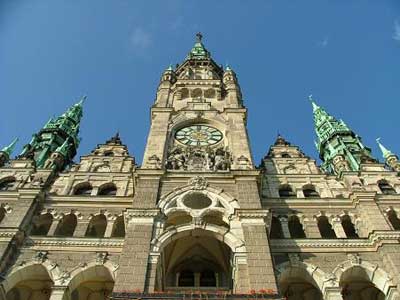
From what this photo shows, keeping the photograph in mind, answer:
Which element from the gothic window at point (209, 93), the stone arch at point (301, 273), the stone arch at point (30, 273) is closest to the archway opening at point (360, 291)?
the stone arch at point (301, 273)

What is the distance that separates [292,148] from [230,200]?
33.7 feet

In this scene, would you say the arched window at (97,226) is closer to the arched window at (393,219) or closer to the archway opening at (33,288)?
the archway opening at (33,288)

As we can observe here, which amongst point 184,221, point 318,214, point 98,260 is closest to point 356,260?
point 318,214

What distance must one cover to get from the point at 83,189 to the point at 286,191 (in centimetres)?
1104

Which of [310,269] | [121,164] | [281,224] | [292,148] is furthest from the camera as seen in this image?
[292,148]

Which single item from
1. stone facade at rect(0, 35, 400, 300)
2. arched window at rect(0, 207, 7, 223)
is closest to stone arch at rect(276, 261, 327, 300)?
stone facade at rect(0, 35, 400, 300)

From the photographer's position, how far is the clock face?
25.3 metres

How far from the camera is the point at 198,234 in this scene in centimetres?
1836

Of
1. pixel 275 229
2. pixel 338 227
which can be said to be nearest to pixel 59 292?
pixel 275 229

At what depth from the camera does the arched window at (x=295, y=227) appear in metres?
21.4

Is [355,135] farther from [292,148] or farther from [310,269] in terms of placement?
[310,269]

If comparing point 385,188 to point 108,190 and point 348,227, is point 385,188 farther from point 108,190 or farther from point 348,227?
point 108,190

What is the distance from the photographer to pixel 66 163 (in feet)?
99.5

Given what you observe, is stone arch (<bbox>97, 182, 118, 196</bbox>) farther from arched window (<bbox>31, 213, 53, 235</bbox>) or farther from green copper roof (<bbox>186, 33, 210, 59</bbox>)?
green copper roof (<bbox>186, 33, 210, 59</bbox>)
